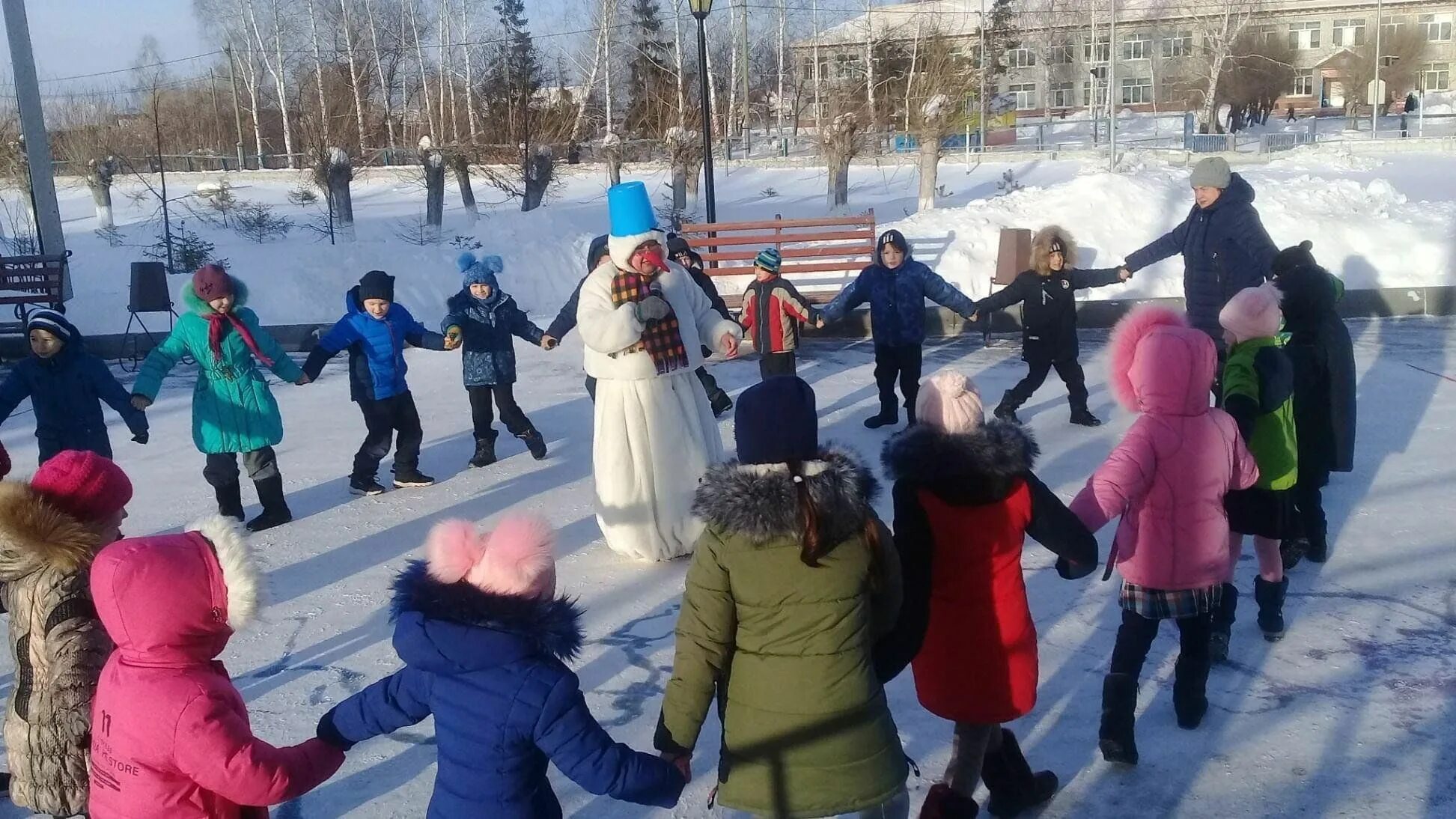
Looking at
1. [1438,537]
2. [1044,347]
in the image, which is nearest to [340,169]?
[1044,347]

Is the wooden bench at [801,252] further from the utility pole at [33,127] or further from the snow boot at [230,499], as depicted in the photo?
the snow boot at [230,499]

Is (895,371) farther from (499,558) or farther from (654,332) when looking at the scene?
(499,558)

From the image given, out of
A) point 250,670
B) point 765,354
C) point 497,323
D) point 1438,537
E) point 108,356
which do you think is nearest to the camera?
point 250,670

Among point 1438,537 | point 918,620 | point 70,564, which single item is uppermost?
point 70,564

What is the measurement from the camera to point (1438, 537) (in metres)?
5.66

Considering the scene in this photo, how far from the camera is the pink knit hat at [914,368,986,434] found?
2930 mm

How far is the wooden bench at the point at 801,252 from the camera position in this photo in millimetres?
14820

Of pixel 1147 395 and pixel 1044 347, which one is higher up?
pixel 1147 395

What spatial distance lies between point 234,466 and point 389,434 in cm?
97

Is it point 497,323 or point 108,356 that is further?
point 108,356

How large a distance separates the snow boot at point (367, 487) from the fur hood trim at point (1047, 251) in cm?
456

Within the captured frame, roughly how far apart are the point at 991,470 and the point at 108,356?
12.4 metres

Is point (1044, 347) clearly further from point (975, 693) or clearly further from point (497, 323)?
point (975, 693)

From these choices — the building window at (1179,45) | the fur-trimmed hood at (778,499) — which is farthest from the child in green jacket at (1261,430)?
the building window at (1179,45)
